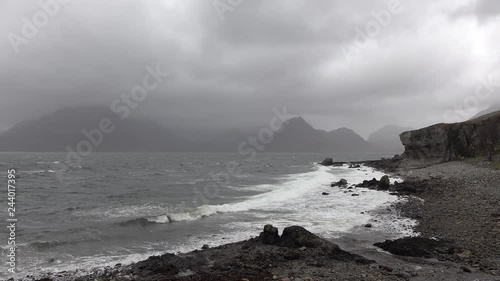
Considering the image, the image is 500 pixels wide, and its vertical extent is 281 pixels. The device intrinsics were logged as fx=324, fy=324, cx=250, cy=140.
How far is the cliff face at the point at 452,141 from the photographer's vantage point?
2208 inches

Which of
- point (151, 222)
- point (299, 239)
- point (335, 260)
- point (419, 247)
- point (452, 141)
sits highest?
point (452, 141)

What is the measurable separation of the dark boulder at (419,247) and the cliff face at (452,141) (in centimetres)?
4779

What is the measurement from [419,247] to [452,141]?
5688 centimetres

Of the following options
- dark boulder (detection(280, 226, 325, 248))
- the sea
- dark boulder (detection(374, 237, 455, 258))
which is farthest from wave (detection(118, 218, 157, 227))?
dark boulder (detection(374, 237, 455, 258))

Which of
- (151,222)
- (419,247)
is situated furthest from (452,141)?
(151,222)

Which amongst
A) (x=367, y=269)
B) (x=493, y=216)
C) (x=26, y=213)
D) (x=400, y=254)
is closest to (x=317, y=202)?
(x=493, y=216)

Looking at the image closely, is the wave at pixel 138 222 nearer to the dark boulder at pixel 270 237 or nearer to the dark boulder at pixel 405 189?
the dark boulder at pixel 270 237

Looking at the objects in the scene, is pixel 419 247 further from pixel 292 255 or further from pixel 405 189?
pixel 405 189

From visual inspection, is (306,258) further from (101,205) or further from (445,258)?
(101,205)

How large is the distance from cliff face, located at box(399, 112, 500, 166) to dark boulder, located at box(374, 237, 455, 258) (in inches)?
1881

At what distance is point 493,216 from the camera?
20.2 meters

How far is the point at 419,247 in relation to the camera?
1556cm

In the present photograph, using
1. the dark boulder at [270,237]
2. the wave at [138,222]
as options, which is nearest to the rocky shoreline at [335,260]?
the dark boulder at [270,237]

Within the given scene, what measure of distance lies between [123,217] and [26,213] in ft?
34.3
